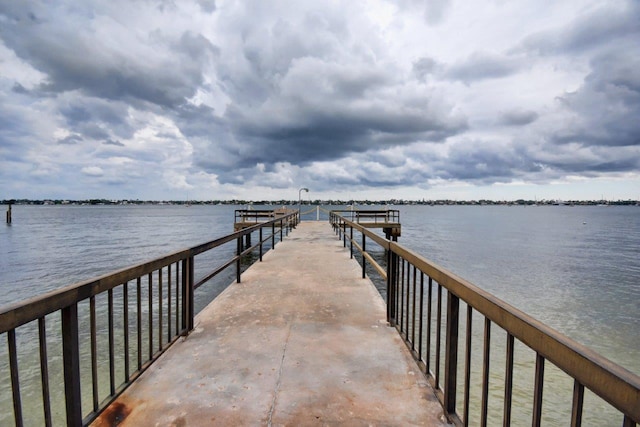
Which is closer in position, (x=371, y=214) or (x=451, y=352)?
(x=451, y=352)

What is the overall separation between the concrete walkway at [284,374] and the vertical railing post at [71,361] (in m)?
0.28

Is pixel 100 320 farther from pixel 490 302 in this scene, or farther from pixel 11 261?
pixel 11 261

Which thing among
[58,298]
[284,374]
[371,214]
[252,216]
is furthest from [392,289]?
[371,214]

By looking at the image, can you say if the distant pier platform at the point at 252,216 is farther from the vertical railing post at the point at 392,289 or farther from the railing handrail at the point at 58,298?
the railing handrail at the point at 58,298

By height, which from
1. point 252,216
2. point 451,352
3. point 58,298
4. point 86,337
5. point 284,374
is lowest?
point 86,337

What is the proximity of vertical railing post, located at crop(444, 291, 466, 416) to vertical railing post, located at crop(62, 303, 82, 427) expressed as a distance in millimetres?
2546

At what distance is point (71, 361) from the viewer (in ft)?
7.50

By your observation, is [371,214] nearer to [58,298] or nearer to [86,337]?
[86,337]

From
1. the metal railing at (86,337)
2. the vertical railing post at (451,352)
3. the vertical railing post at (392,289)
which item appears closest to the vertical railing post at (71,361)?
the metal railing at (86,337)

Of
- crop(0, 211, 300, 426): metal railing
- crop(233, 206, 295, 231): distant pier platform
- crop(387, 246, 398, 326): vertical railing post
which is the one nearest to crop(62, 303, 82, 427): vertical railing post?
crop(0, 211, 300, 426): metal railing

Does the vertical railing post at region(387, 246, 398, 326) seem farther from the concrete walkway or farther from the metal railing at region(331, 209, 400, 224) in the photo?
the metal railing at region(331, 209, 400, 224)

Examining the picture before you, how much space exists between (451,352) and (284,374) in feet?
5.04

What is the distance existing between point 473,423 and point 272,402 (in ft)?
11.7

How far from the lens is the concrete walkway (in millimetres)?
2615
